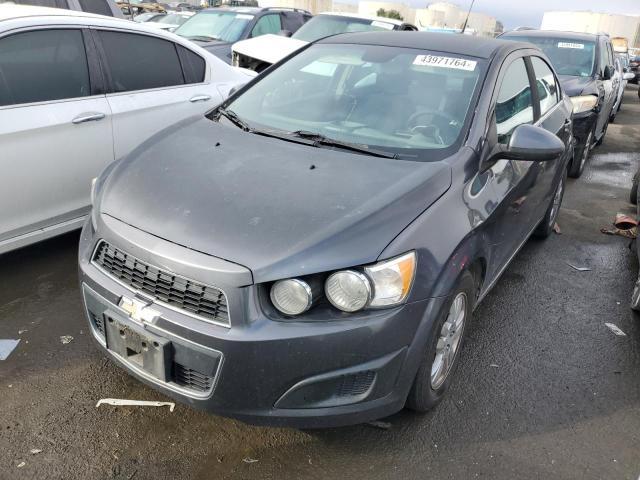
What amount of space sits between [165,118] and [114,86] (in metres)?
0.46

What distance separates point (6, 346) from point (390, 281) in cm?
216

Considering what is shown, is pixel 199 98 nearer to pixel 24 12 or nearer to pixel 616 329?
pixel 24 12

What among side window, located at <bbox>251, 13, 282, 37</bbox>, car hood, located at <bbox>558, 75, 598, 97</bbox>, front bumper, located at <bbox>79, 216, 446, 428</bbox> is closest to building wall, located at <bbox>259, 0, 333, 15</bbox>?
side window, located at <bbox>251, 13, 282, 37</bbox>

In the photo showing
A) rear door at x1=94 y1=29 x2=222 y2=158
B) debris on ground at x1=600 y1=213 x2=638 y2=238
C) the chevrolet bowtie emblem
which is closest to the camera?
the chevrolet bowtie emblem

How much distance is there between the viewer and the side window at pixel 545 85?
13.2 feet

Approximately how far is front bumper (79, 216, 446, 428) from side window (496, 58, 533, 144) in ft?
4.38

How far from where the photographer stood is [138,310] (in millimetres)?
2186

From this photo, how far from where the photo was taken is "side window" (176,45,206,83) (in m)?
4.63

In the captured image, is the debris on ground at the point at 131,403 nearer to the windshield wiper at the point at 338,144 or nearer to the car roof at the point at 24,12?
the windshield wiper at the point at 338,144

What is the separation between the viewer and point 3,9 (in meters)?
3.73

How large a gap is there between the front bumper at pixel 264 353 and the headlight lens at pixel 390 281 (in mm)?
43

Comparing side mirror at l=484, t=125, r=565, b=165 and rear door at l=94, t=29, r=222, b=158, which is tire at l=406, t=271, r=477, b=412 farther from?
rear door at l=94, t=29, r=222, b=158

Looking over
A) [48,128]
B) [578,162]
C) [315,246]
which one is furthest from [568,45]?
[315,246]

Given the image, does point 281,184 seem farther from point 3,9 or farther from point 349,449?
point 3,9
